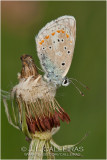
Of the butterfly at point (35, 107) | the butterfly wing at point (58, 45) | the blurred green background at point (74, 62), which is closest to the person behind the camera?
the butterfly at point (35, 107)

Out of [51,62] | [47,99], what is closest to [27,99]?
[47,99]

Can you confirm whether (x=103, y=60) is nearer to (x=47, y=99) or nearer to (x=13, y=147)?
(x=13, y=147)

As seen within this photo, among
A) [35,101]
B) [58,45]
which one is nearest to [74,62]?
[58,45]

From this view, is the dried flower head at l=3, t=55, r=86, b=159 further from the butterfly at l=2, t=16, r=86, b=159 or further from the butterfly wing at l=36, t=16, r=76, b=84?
the butterfly wing at l=36, t=16, r=76, b=84

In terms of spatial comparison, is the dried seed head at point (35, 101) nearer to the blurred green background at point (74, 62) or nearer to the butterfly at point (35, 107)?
the butterfly at point (35, 107)

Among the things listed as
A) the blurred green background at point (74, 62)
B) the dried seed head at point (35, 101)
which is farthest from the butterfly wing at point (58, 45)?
the blurred green background at point (74, 62)
